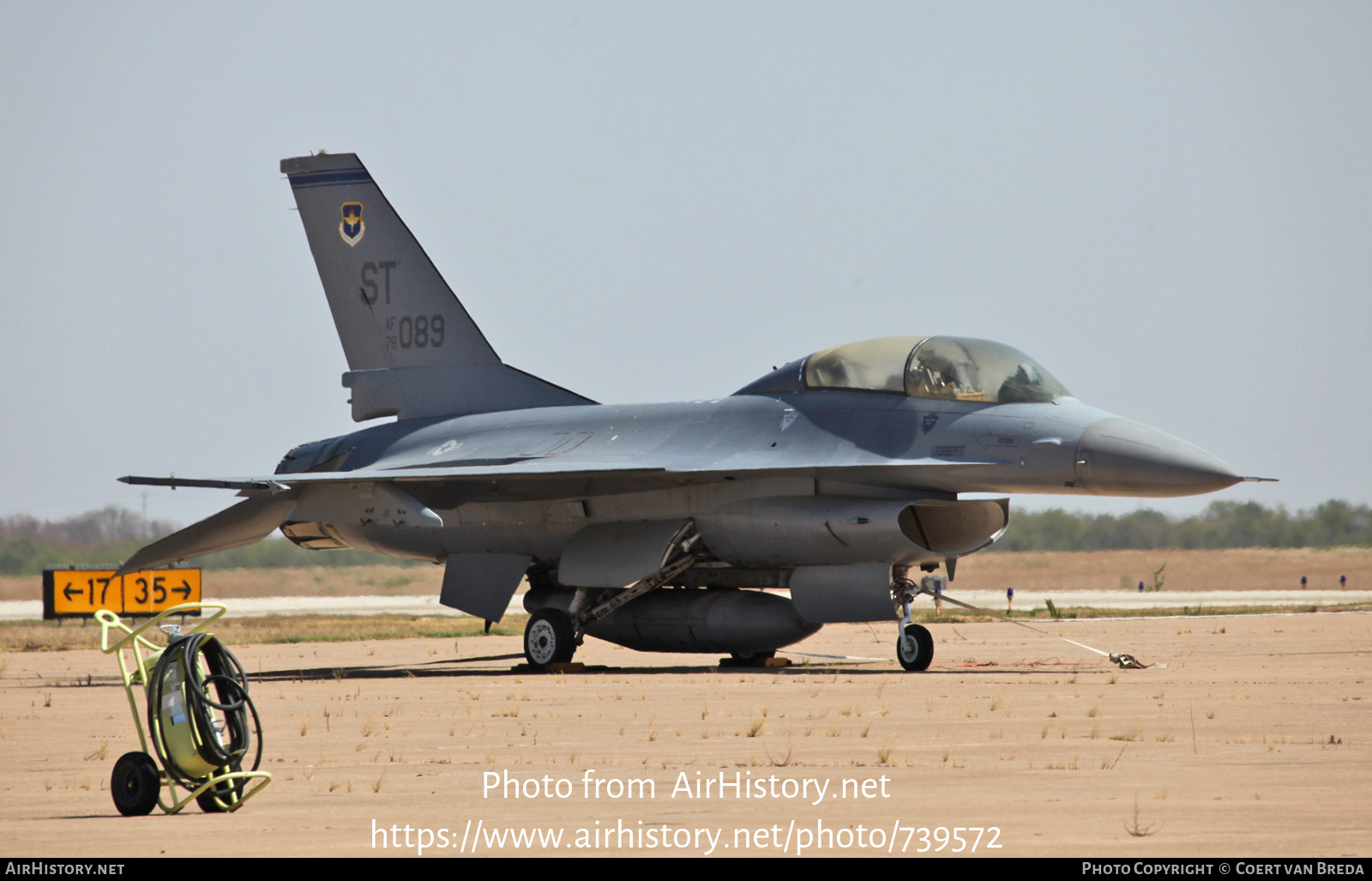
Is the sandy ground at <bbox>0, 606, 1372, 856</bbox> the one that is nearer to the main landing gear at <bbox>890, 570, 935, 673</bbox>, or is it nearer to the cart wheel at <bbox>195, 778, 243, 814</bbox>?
the cart wheel at <bbox>195, 778, 243, 814</bbox>

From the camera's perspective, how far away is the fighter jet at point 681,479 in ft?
48.9

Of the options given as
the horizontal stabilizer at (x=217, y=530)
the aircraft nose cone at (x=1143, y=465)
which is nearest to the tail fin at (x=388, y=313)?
the horizontal stabilizer at (x=217, y=530)

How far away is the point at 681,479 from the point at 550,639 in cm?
256

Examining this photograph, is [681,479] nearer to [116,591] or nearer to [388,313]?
[388,313]

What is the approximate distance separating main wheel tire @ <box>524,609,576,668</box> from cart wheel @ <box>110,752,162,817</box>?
10.3 m

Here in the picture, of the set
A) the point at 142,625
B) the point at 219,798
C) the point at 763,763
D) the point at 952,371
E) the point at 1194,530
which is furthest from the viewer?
the point at 1194,530

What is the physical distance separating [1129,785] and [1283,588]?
4008cm

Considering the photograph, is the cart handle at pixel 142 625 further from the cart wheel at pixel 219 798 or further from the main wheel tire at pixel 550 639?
the main wheel tire at pixel 550 639

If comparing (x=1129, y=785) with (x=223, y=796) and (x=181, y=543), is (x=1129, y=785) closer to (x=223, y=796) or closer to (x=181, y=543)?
(x=223, y=796)

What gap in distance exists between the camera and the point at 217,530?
1709 cm

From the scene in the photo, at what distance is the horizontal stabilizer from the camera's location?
55.7 feet

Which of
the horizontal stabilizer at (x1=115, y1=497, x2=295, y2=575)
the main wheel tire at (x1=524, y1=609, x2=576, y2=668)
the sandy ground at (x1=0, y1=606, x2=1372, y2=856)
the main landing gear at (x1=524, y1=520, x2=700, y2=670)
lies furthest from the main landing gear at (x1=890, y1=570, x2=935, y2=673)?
the horizontal stabilizer at (x1=115, y1=497, x2=295, y2=575)

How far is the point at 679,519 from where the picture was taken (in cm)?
1675

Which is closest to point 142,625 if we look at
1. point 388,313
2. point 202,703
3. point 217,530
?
point 202,703
